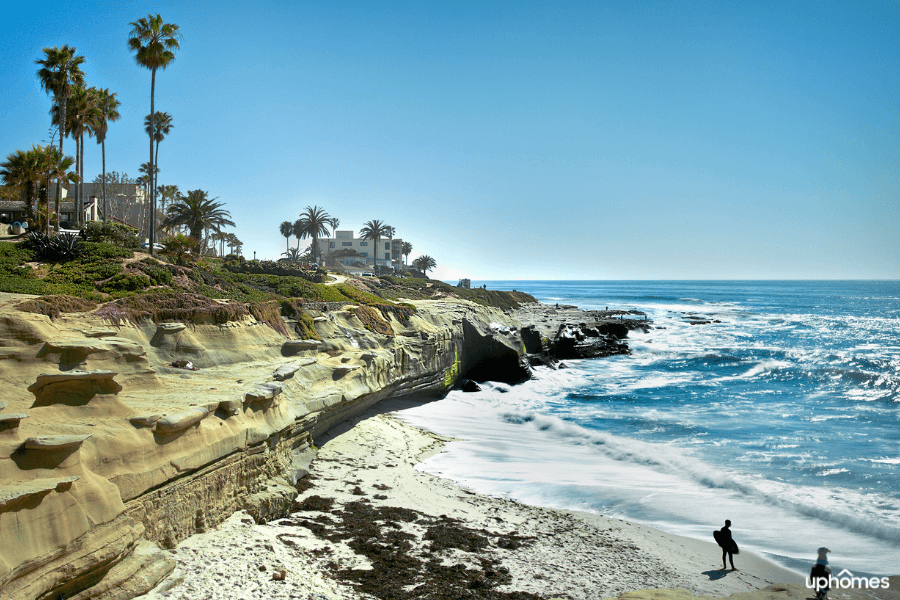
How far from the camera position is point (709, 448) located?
62.3 ft

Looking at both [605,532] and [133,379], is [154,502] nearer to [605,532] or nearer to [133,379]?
[133,379]

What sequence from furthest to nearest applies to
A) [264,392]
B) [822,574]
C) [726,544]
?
[264,392], [726,544], [822,574]

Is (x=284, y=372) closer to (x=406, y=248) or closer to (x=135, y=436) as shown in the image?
(x=135, y=436)

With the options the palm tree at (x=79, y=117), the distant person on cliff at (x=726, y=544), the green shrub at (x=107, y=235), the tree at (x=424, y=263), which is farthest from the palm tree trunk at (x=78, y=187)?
the tree at (x=424, y=263)

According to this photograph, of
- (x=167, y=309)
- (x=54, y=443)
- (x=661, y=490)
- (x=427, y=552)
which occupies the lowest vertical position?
(x=661, y=490)

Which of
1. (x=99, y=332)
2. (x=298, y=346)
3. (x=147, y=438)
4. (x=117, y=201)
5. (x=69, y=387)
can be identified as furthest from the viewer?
(x=117, y=201)

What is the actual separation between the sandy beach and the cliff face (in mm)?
733

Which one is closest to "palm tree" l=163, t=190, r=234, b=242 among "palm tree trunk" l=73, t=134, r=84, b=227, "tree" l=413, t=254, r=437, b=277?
"palm tree trunk" l=73, t=134, r=84, b=227

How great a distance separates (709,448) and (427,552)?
14.2 m

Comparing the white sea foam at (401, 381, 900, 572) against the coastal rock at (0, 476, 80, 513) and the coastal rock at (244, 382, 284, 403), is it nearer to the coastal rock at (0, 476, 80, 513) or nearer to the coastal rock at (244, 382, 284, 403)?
the coastal rock at (244, 382, 284, 403)

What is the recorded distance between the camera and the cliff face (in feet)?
19.7

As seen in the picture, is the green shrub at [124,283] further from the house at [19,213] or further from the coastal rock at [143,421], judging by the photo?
the house at [19,213]

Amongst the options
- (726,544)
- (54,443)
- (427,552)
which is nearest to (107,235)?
(54,443)

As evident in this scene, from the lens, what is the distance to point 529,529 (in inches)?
454
